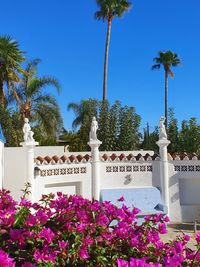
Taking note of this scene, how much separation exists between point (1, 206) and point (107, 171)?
1062 cm

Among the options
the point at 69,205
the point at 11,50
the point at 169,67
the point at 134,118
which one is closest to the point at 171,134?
the point at 134,118

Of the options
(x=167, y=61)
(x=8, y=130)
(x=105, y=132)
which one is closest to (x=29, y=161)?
(x=8, y=130)

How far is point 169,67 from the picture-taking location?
36.5m

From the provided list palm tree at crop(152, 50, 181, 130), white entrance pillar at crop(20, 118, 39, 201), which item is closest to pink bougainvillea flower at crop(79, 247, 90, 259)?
white entrance pillar at crop(20, 118, 39, 201)

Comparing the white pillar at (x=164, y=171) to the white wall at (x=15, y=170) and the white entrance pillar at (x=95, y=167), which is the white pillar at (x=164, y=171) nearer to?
the white entrance pillar at (x=95, y=167)

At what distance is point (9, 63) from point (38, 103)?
3619 mm

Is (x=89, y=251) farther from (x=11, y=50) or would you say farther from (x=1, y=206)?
(x=11, y=50)

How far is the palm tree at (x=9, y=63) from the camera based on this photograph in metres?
19.9

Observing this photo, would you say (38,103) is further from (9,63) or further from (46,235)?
(46,235)

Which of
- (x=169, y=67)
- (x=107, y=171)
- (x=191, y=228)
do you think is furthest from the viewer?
(x=169, y=67)

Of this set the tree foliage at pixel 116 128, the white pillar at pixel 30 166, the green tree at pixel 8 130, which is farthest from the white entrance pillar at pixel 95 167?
the tree foliage at pixel 116 128

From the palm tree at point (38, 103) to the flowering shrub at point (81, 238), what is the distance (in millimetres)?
18417

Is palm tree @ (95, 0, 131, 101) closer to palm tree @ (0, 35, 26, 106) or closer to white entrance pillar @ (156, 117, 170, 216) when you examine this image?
palm tree @ (0, 35, 26, 106)

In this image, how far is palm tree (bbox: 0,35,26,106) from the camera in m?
19.9
